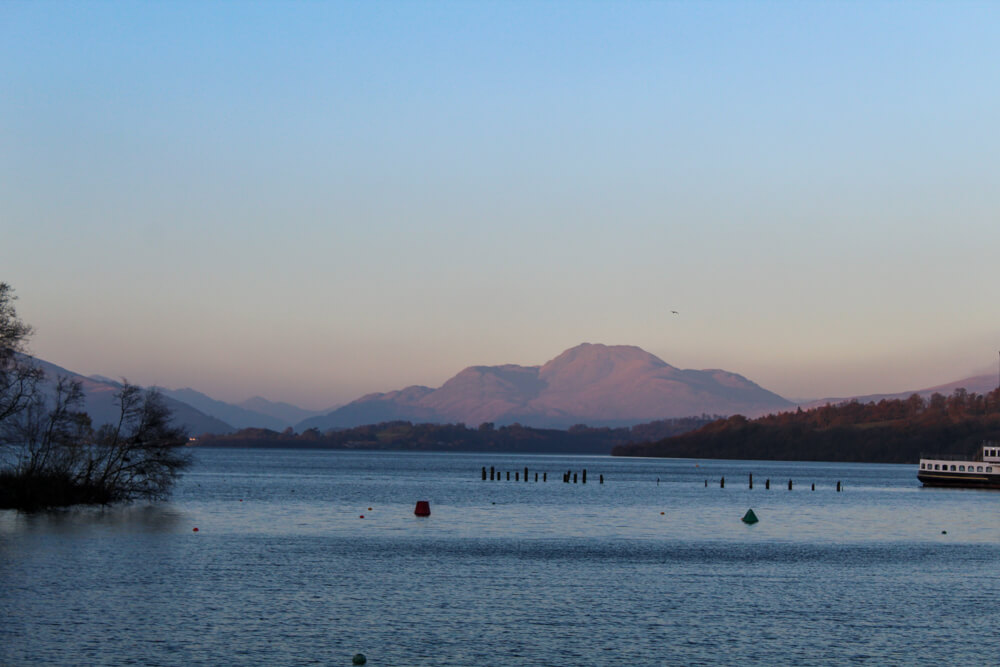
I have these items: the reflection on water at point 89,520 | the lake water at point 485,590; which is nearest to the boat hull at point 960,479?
the lake water at point 485,590

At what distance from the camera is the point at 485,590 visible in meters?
46.2

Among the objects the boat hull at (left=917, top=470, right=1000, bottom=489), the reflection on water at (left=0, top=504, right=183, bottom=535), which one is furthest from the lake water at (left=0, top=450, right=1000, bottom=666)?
the boat hull at (left=917, top=470, right=1000, bottom=489)

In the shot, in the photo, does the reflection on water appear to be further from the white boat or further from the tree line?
the white boat

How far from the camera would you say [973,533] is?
8206 cm

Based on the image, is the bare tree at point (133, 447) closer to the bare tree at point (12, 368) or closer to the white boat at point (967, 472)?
the bare tree at point (12, 368)

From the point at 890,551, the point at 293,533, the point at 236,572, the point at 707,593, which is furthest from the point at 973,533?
the point at 236,572

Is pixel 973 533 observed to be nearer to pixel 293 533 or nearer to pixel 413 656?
pixel 293 533

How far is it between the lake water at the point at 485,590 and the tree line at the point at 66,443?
2762mm

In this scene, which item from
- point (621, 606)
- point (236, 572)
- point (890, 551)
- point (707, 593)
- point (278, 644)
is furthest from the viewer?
point (890, 551)

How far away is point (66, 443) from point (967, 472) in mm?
123437

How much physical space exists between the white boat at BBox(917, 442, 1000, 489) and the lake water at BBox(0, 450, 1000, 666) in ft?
225

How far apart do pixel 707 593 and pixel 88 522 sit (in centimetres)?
4463

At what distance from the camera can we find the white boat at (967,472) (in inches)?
6029

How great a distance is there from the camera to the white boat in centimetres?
15312
